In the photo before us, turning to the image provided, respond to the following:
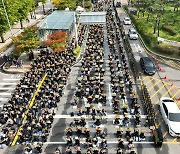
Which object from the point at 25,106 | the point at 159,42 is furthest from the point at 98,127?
the point at 159,42

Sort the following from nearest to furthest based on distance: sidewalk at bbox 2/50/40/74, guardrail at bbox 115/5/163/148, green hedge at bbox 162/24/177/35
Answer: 1. guardrail at bbox 115/5/163/148
2. sidewalk at bbox 2/50/40/74
3. green hedge at bbox 162/24/177/35

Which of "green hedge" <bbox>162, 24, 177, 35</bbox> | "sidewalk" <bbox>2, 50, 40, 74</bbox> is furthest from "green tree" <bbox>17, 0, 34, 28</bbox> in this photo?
"green hedge" <bbox>162, 24, 177, 35</bbox>

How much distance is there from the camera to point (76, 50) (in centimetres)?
3681

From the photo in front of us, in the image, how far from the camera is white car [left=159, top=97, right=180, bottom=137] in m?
20.1

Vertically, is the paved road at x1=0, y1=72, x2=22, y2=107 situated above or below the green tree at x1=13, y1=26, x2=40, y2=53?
below

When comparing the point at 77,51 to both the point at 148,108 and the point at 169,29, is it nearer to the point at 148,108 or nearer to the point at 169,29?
the point at 148,108

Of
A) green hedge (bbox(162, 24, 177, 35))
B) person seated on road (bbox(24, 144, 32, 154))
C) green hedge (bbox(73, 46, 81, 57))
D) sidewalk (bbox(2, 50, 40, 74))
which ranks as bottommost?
person seated on road (bbox(24, 144, 32, 154))

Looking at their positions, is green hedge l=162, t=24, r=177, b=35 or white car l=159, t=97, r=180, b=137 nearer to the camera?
white car l=159, t=97, r=180, b=137

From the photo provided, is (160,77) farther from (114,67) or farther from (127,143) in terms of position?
(127,143)

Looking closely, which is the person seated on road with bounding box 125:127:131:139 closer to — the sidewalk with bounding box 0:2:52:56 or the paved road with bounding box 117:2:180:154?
the paved road with bounding box 117:2:180:154

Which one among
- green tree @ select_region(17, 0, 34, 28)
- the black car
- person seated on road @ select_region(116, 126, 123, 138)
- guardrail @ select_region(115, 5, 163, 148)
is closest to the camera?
guardrail @ select_region(115, 5, 163, 148)

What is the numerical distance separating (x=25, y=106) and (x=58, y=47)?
39.9 feet

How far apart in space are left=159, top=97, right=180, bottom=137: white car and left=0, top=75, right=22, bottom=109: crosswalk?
15.9m

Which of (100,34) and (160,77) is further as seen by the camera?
(100,34)
